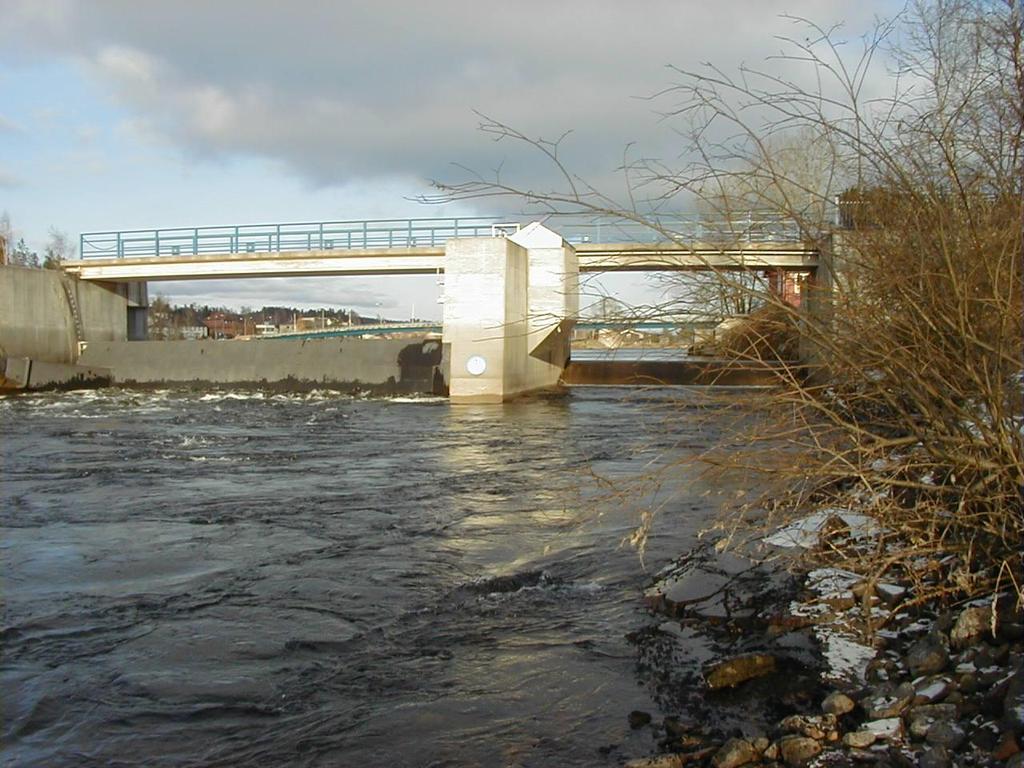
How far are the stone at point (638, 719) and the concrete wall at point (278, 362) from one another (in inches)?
1068

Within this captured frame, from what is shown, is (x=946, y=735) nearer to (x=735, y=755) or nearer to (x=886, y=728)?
(x=886, y=728)

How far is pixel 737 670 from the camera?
477 cm

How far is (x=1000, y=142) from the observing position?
477 centimetres

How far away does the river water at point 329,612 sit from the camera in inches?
171

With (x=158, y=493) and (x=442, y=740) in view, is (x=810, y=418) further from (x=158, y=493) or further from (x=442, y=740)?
(x=158, y=493)

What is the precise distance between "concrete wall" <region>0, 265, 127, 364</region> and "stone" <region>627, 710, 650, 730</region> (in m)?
36.1

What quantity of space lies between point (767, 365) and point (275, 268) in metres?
35.1

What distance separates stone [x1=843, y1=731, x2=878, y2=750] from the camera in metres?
3.75

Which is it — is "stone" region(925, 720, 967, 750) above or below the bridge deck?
below

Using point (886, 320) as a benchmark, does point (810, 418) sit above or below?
below

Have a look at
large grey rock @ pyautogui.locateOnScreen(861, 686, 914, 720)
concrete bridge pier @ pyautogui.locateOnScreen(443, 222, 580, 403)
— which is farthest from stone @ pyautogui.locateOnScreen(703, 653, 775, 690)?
concrete bridge pier @ pyautogui.locateOnScreen(443, 222, 580, 403)

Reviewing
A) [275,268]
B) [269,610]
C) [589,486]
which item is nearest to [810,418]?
[269,610]

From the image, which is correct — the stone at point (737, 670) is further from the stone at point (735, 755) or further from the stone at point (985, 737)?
the stone at point (985, 737)

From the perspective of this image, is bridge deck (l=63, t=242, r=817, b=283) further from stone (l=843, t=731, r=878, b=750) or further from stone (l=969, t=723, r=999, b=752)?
stone (l=969, t=723, r=999, b=752)
